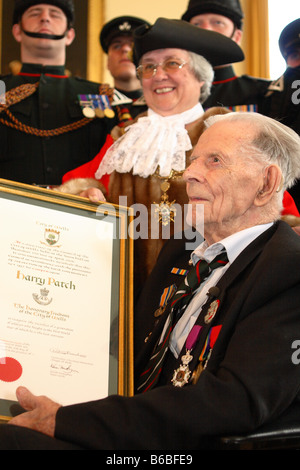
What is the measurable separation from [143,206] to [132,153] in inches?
9.9

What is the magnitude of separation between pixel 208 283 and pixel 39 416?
2.23ft

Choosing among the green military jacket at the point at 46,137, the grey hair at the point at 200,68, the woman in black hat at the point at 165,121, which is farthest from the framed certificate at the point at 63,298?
the green military jacket at the point at 46,137

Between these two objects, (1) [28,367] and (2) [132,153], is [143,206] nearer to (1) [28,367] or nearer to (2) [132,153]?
(2) [132,153]

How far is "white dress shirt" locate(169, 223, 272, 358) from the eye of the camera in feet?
6.64

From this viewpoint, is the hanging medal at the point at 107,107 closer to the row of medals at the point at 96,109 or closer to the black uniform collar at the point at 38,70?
the row of medals at the point at 96,109

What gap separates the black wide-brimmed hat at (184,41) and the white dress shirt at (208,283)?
1.28 metres

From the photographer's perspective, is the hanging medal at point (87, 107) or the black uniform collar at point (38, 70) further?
the black uniform collar at point (38, 70)

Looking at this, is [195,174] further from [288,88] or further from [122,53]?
[122,53]

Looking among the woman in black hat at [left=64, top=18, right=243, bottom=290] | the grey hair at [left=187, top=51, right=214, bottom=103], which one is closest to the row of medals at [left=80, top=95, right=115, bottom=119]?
the woman in black hat at [left=64, top=18, right=243, bottom=290]

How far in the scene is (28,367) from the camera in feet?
6.15

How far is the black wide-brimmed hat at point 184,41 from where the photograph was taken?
3.02 metres
